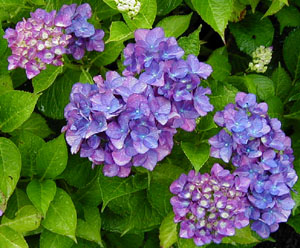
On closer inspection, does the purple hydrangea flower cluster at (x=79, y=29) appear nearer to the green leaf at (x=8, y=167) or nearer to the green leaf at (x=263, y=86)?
the green leaf at (x=8, y=167)

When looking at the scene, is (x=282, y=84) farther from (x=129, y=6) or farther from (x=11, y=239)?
(x=11, y=239)

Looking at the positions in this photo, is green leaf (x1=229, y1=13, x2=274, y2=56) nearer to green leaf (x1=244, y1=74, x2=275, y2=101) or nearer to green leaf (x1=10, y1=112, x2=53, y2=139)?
green leaf (x1=244, y1=74, x2=275, y2=101)

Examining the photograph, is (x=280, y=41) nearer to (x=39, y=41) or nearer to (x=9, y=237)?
(x=39, y=41)

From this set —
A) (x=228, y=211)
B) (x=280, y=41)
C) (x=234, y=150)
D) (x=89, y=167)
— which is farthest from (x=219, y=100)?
(x=280, y=41)

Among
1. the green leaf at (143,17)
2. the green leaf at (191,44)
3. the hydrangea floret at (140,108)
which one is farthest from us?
the green leaf at (191,44)

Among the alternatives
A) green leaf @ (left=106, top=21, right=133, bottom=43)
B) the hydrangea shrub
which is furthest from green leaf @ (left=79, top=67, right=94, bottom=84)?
green leaf @ (left=106, top=21, right=133, bottom=43)

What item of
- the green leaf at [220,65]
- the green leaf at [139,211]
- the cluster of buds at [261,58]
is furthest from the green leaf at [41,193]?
the cluster of buds at [261,58]

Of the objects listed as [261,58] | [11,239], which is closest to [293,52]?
[261,58]
